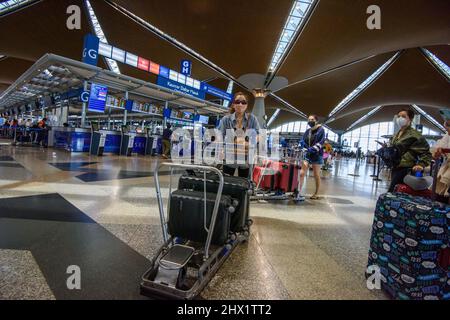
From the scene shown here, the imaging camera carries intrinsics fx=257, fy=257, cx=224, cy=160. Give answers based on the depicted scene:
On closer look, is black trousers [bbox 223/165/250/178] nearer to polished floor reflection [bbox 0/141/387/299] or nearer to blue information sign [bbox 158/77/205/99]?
polished floor reflection [bbox 0/141/387/299]

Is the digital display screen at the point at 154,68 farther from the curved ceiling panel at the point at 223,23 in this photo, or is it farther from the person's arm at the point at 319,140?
the person's arm at the point at 319,140

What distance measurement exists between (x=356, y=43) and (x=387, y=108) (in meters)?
36.1

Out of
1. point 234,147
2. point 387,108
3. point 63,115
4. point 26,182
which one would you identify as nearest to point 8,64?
point 63,115

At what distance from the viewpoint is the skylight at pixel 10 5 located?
1783cm

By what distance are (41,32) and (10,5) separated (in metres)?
3.52

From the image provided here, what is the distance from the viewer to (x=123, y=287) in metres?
1.64

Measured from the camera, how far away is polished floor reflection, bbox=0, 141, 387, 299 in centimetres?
168

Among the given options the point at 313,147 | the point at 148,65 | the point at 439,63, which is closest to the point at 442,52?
the point at 439,63

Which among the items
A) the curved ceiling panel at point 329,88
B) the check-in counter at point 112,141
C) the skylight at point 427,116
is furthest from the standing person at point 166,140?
the skylight at point 427,116

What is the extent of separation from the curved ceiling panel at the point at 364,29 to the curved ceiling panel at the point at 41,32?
17.9 m

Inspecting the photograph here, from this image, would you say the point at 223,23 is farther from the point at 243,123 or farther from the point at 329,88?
the point at 329,88

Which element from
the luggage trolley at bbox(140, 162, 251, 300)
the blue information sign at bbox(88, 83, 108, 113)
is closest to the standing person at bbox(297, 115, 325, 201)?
the luggage trolley at bbox(140, 162, 251, 300)

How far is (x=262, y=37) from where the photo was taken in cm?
1975

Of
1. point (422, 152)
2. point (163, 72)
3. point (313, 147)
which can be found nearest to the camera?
point (422, 152)
